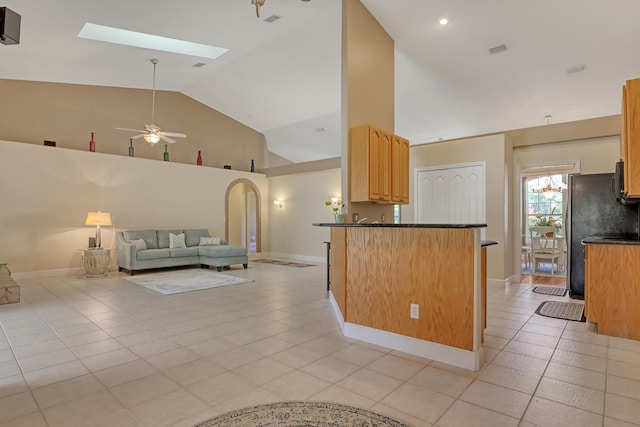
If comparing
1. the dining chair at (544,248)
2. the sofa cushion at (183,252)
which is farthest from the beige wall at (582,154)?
the sofa cushion at (183,252)

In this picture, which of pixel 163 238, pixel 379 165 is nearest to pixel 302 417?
pixel 379 165

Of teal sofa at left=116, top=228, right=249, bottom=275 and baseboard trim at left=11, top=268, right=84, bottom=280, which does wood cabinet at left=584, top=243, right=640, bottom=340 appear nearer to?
teal sofa at left=116, top=228, right=249, bottom=275

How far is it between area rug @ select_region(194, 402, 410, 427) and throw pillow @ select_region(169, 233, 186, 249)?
6341 mm

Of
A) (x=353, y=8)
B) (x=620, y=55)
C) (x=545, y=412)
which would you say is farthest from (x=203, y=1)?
(x=620, y=55)

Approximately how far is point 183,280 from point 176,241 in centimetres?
179

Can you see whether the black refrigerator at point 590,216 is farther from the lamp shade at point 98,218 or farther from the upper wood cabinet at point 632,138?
the lamp shade at point 98,218

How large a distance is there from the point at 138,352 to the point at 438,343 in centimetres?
239

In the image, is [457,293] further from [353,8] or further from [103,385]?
[353,8]

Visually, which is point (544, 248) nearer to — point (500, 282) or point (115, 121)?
point (500, 282)

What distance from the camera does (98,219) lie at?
6.55m

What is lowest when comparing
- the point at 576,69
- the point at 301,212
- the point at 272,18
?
the point at 301,212

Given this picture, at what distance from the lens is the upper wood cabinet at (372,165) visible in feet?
13.4

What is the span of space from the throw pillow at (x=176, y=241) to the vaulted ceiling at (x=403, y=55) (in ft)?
11.1

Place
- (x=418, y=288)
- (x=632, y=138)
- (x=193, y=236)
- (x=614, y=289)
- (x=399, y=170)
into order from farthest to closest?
1. (x=193, y=236)
2. (x=399, y=170)
3. (x=614, y=289)
4. (x=632, y=138)
5. (x=418, y=288)
